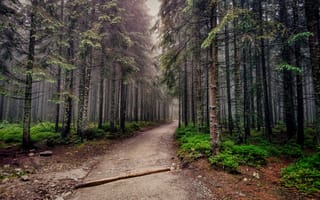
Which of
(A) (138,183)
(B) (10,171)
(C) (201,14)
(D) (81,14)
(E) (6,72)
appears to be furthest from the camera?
(D) (81,14)

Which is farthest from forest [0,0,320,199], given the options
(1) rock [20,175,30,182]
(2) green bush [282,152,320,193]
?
(1) rock [20,175,30,182]

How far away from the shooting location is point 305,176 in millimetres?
4594

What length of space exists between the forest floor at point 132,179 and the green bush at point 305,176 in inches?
10.4

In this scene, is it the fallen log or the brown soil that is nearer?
the brown soil

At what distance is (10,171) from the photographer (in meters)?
5.70

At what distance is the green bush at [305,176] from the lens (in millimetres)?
4196

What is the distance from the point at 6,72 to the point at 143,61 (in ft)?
32.1

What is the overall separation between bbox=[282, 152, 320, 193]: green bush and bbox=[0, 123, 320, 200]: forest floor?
10.4 inches

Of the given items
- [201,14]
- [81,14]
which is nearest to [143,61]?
[81,14]

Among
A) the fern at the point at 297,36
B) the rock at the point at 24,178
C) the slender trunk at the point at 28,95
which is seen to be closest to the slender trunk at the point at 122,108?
the slender trunk at the point at 28,95

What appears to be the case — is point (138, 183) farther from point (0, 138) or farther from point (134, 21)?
point (134, 21)

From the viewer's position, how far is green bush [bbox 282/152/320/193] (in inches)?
165

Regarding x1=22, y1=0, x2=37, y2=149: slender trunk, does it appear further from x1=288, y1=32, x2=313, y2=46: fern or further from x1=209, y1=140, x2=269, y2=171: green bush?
x1=288, y1=32, x2=313, y2=46: fern

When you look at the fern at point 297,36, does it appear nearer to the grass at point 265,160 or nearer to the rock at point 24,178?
the grass at point 265,160
